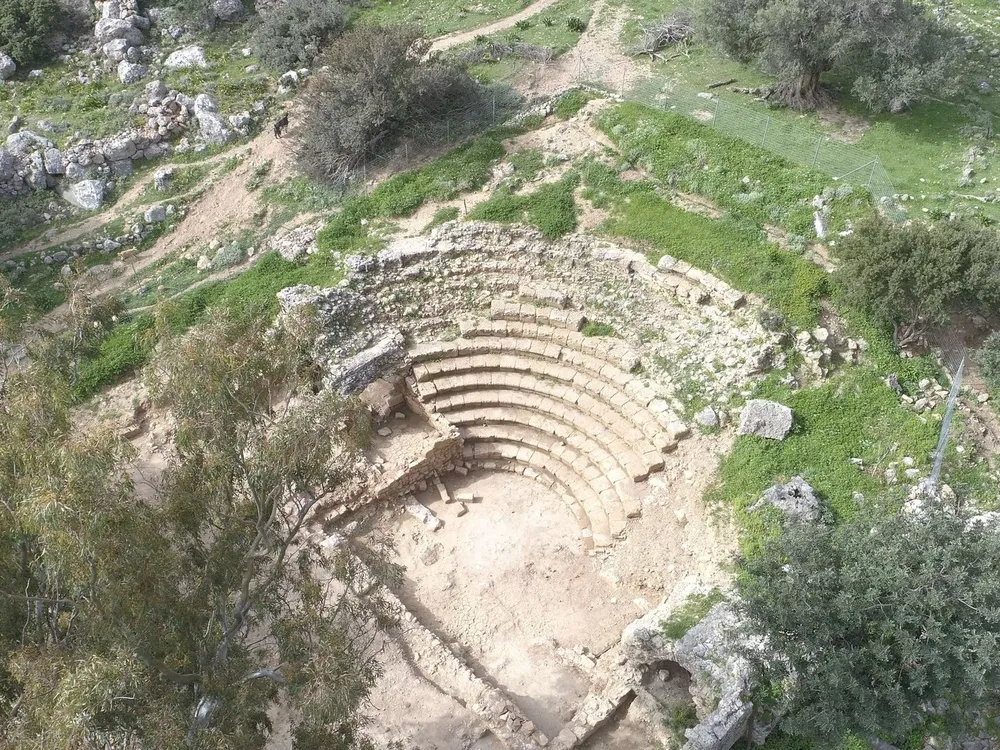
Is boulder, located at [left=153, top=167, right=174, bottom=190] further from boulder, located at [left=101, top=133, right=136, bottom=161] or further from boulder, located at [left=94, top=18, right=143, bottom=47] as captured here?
boulder, located at [left=94, top=18, right=143, bottom=47]

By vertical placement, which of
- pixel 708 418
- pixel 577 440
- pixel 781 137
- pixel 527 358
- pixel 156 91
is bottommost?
pixel 577 440

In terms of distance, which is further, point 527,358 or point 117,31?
point 117,31

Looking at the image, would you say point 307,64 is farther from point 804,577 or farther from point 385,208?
point 804,577

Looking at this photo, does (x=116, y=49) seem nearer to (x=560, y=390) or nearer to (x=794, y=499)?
(x=560, y=390)

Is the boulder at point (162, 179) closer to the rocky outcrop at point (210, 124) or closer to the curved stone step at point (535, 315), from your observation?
the rocky outcrop at point (210, 124)

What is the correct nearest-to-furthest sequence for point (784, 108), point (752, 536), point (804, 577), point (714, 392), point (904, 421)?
point (804, 577)
point (752, 536)
point (904, 421)
point (714, 392)
point (784, 108)

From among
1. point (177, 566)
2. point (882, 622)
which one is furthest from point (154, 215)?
point (882, 622)

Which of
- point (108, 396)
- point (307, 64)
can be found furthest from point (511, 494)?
point (307, 64)
